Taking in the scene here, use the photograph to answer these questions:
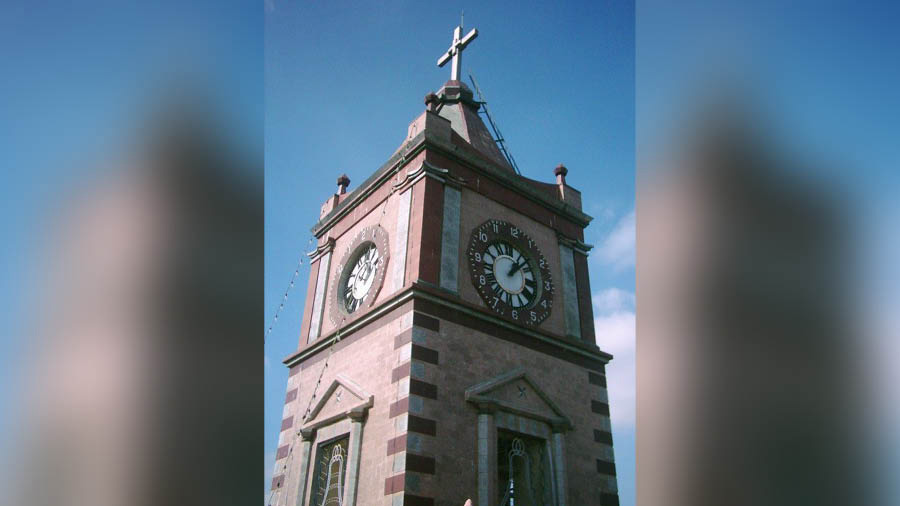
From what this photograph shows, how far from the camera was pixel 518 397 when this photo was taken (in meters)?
16.0

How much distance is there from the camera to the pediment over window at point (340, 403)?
48.9 feet

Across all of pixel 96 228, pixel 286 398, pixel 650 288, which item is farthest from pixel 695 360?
pixel 286 398

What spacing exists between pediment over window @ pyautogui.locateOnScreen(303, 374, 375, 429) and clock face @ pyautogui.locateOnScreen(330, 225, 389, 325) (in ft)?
Result: 7.30

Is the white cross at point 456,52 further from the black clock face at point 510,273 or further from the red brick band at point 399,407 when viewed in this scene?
the red brick band at point 399,407

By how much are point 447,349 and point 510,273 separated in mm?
3777

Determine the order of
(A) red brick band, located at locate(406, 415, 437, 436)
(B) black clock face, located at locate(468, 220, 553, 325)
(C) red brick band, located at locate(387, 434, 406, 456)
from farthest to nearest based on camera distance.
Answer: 1. (B) black clock face, located at locate(468, 220, 553, 325)
2. (A) red brick band, located at locate(406, 415, 437, 436)
3. (C) red brick band, located at locate(387, 434, 406, 456)

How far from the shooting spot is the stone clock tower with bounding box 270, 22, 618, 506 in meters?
14.1

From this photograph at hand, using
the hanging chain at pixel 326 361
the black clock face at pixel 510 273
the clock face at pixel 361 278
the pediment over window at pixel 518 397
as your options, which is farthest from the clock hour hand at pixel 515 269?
the hanging chain at pixel 326 361

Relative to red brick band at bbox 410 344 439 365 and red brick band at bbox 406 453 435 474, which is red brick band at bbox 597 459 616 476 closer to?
red brick band at bbox 406 453 435 474

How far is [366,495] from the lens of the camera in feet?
45.3

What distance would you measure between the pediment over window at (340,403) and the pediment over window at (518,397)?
2.55 m

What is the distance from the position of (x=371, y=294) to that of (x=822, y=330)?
15.2 m

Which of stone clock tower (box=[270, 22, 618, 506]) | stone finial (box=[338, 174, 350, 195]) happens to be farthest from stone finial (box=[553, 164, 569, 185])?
stone finial (box=[338, 174, 350, 195])

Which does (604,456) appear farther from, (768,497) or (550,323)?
(768,497)
